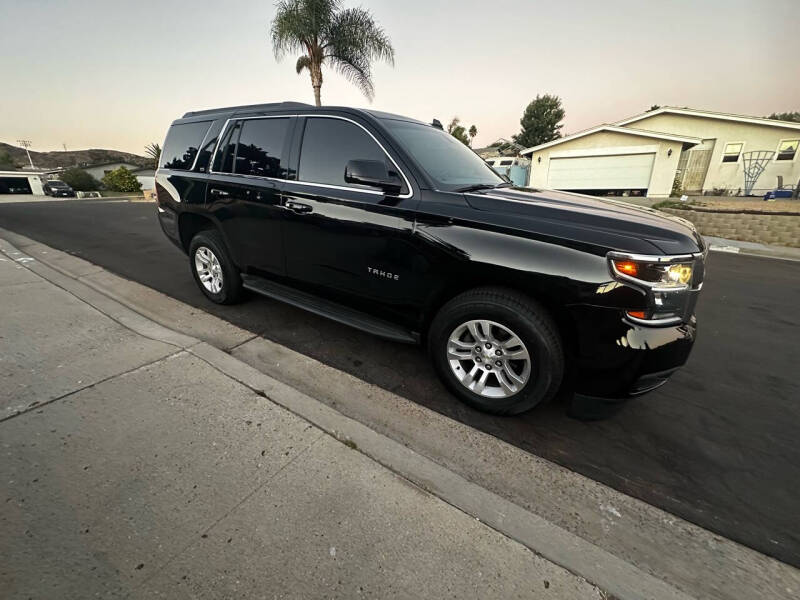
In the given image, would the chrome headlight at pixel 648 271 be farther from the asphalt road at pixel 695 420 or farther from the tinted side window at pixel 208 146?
the tinted side window at pixel 208 146

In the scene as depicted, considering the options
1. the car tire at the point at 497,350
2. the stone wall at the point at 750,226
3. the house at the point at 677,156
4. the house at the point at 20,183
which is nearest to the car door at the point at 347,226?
the car tire at the point at 497,350

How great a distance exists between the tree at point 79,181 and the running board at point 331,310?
52.8m

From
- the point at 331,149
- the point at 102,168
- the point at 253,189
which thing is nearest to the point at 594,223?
the point at 331,149

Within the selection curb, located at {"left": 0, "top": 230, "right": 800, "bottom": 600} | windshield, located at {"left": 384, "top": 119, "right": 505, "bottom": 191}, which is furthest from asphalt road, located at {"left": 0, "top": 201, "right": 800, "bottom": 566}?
windshield, located at {"left": 384, "top": 119, "right": 505, "bottom": 191}

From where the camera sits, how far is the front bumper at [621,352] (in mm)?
1861

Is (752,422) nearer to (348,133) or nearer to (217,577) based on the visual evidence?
(217,577)

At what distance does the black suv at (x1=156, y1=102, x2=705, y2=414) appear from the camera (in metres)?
1.89

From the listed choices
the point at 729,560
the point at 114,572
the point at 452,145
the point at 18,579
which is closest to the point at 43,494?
the point at 18,579

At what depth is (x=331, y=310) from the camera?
9.64 ft

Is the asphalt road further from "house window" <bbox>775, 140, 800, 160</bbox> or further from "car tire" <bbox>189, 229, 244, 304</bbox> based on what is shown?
"house window" <bbox>775, 140, 800, 160</bbox>

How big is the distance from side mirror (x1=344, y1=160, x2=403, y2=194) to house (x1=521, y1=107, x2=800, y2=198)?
20.5 m

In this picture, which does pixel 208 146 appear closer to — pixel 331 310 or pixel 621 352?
pixel 331 310

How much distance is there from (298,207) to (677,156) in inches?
826

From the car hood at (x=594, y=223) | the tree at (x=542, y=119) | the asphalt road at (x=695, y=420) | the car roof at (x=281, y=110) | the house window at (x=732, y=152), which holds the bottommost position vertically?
the asphalt road at (x=695, y=420)
